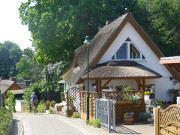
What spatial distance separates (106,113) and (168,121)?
4.19 m

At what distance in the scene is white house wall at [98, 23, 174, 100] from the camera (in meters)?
20.0

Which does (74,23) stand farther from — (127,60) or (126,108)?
(126,108)

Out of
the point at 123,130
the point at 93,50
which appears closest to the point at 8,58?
the point at 93,50

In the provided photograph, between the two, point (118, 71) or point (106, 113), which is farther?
point (118, 71)

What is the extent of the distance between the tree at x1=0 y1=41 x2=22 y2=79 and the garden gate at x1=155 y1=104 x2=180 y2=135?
3053 inches

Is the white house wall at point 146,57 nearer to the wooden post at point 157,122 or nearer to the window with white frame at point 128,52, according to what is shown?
the window with white frame at point 128,52

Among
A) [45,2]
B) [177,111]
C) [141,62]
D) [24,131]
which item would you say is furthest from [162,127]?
[45,2]

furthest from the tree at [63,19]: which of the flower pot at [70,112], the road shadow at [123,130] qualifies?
the road shadow at [123,130]

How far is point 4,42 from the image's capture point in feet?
283

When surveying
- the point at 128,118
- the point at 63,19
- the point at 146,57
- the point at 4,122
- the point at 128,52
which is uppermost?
the point at 63,19

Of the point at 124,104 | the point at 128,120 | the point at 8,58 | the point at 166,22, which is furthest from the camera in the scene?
the point at 8,58

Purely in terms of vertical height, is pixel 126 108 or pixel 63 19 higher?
pixel 63 19

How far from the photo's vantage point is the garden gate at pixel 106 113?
466 inches

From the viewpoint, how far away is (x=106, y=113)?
12.4 metres
